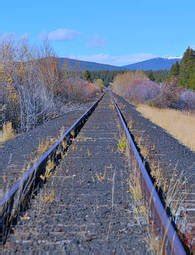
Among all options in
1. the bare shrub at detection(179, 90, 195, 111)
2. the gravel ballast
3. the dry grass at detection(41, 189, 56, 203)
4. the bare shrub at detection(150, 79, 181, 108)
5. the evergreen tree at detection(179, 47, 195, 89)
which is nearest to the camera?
the gravel ballast

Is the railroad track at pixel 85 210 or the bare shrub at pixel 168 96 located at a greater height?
the railroad track at pixel 85 210

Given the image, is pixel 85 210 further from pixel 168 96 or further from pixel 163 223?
pixel 168 96

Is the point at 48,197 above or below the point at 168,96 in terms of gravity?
above

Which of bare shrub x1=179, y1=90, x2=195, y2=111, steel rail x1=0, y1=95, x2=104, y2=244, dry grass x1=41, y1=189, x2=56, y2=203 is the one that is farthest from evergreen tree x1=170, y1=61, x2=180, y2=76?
dry grass x1=41, y1=189, x2=56, y2=203

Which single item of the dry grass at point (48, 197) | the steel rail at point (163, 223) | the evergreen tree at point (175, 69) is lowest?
the evergreen tree at point (175, 69)

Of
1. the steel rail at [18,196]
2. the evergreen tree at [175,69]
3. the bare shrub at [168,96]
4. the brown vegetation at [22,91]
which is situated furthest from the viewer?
the evergreen tree at [175,69]

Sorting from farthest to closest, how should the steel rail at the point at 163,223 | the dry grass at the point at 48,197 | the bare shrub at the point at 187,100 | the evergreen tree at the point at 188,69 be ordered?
the evergreen tree at the point at 188,69, the bare shrub at the point at 187,100, the dry grass at the point at 48,197, the steel rail at the point at 163,223

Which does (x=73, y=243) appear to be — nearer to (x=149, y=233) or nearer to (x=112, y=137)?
(x=149, y=233)

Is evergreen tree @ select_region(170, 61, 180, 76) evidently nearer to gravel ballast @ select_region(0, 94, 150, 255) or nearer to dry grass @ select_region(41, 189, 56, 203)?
gravel ballast @ select_region(0, 94, 150, 255)

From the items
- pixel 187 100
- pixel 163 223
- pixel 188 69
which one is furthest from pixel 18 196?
pixel 188 69

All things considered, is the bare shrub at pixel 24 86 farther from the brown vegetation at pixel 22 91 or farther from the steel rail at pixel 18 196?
the steel rail at pixel 18 196

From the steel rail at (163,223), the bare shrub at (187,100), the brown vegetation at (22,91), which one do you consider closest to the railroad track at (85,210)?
the steel rail at (163,223)

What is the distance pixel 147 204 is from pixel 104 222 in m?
0.75

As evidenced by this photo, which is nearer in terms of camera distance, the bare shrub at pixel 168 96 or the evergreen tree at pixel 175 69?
the bare shrub at pixel 168 96
